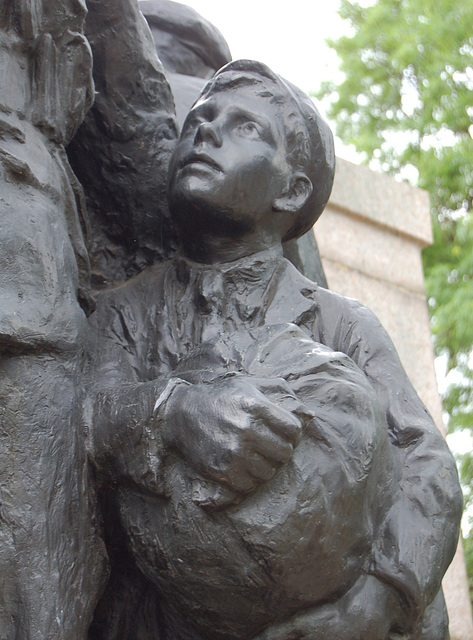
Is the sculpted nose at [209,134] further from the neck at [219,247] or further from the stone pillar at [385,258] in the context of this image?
the stone pillar at [385,258]

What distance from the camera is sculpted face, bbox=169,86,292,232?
6.47 ft

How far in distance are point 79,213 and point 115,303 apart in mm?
228

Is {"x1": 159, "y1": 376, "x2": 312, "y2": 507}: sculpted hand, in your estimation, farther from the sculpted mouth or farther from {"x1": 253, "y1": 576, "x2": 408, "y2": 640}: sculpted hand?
the sculpted mouth

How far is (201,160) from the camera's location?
1989mm

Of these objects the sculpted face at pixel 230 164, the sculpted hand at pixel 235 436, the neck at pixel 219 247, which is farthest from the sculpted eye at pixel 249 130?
the sculpted hand at pixel 235 436

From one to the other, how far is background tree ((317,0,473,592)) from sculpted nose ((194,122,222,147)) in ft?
15.7

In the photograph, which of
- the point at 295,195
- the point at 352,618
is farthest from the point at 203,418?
the point at 295,195

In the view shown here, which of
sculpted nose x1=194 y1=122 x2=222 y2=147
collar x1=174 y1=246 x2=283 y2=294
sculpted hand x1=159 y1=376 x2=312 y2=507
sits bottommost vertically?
collar x1=174 y1=246 x2=283 y2=294

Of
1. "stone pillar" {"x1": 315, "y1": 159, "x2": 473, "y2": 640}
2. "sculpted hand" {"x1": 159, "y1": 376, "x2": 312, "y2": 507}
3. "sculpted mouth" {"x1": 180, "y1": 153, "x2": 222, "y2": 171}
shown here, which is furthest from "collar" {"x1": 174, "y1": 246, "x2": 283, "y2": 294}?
"stone pillar" {"x1": 315, "y1": 159, "x2": 473, "y2": 640}

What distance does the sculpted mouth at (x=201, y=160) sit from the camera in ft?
6.48

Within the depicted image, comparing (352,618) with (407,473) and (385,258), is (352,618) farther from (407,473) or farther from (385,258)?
(385,258)

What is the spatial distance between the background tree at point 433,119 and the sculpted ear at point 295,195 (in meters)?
4.59

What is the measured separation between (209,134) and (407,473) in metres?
0.85

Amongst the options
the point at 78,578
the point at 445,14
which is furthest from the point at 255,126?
the point at 445,14
